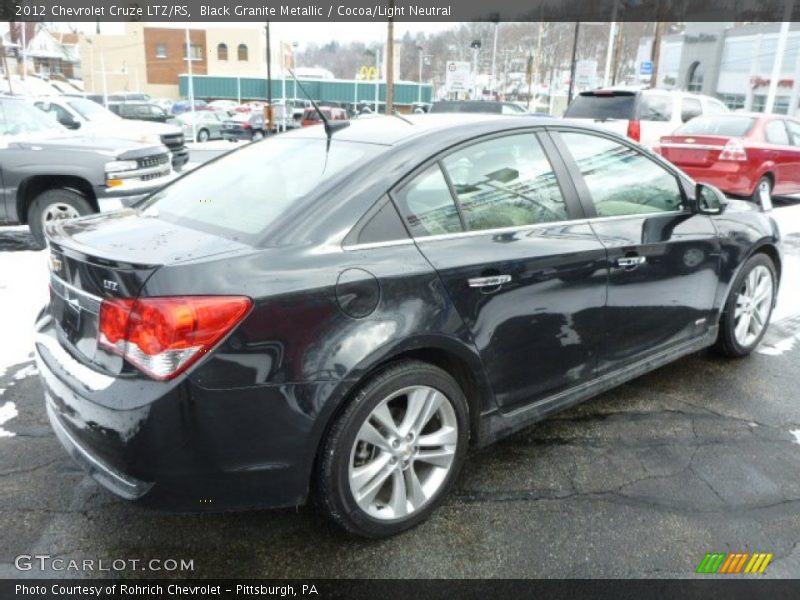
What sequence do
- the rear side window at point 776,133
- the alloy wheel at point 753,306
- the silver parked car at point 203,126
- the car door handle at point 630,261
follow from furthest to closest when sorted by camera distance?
1. the silver parked car at point 203,126
2. the rear side window at point 776,133
3. the alloy wheel at point 753,306
4. the car door handle at point 630,261

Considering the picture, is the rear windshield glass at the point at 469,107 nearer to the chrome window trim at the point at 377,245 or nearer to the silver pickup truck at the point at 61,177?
the silver pickup truck at the point at 61,177

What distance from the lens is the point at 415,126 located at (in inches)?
114

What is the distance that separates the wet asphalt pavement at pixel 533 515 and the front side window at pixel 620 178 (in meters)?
1.14

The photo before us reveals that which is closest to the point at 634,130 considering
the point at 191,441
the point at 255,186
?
the point at 255,186

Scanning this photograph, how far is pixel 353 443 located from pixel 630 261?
169 cm

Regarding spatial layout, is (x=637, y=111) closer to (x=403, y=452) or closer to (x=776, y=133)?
(x=776, y=133)

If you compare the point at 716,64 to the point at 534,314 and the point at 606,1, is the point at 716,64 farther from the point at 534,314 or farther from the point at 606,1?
the point at 534,314

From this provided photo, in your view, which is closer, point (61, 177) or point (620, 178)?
point (620, 178)

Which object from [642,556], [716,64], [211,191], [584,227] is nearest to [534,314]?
[584,227]

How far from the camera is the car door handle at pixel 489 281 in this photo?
8.31 ft

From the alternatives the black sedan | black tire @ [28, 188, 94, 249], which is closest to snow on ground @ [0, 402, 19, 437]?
black tire @ [28, 188, 94, 249]

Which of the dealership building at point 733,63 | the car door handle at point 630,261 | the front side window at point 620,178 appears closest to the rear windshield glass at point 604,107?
the front side window at point 620,178

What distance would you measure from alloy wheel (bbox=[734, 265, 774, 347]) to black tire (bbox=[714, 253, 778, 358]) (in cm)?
3

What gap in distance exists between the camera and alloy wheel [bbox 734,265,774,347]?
13.6ft
